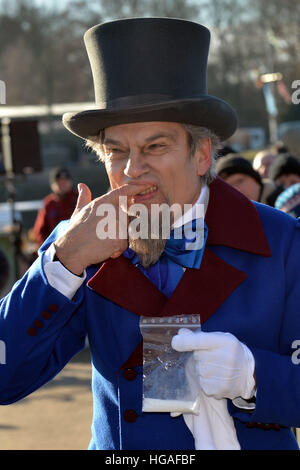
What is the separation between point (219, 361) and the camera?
173 cm

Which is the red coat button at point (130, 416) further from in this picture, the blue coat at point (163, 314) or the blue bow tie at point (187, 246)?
the blue bow tie at point (187, 246)

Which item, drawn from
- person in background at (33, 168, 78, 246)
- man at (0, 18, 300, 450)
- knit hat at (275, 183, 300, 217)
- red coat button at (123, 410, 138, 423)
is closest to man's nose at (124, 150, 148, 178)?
man at (0, 18, 300, 450)

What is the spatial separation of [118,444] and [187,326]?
0.40 meters

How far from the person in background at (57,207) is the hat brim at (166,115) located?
261 inches

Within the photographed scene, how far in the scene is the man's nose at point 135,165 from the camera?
6.27ft

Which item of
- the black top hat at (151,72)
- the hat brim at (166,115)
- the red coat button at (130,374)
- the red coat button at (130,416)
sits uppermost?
the black top hat at (151,72)

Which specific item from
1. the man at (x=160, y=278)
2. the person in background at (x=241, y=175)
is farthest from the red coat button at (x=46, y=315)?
the person in background at (x=241, y=175)

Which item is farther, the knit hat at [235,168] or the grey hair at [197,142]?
the knit hat at [235,168]

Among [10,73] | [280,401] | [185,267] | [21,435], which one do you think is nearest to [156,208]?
[185,267]

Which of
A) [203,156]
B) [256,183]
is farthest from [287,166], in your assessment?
[203,156]

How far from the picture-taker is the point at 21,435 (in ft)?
15.9

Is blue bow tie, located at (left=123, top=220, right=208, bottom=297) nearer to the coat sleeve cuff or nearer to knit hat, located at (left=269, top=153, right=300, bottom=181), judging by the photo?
the coat sleeve cuff

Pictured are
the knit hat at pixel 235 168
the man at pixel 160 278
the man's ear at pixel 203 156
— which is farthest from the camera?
the knit hat at pixel 235 168

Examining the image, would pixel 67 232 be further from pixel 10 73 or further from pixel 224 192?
pixel 10 73
